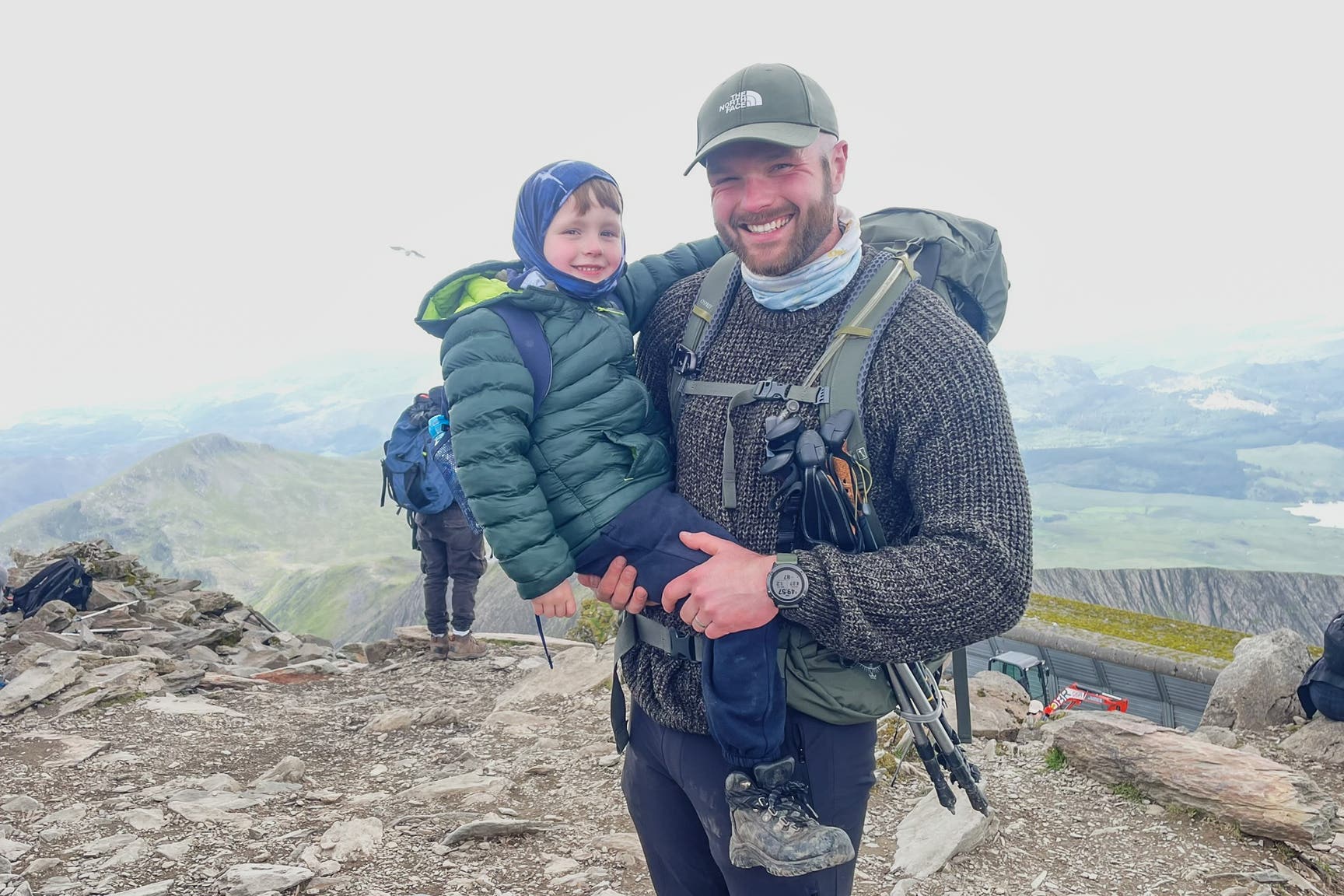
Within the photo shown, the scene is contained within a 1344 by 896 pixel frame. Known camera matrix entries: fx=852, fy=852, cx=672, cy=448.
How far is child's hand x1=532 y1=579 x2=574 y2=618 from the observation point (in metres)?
2.47

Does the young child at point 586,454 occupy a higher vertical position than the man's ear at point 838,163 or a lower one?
lower

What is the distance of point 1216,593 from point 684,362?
37516mm

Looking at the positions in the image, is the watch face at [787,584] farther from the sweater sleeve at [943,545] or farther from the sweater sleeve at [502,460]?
the sweater sleeve at [502,460]

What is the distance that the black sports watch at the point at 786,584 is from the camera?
6.56 feet

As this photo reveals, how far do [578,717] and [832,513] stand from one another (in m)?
6.25

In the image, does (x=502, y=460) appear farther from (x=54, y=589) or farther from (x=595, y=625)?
(x=54, y=589)

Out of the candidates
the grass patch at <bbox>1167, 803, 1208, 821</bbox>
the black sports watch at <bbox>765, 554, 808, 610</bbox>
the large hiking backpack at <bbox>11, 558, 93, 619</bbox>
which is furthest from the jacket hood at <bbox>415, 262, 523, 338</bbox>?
the large hiking backpack at <bbox>11, 558, 93, 619</bbox>

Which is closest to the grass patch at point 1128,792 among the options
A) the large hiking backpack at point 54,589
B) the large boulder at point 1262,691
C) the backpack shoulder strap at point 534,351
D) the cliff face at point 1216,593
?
the large boulder at point 1262,691

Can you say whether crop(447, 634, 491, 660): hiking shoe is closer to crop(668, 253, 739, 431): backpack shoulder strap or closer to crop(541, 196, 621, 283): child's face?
crop(541, 196, 621, 283): child's face

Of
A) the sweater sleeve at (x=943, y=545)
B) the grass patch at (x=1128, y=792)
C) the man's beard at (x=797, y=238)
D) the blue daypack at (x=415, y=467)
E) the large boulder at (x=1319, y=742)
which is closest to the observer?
the sweater sleeve at (x=943, y=545)

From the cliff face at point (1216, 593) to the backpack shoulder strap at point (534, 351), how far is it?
30.6m

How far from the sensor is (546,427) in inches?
102

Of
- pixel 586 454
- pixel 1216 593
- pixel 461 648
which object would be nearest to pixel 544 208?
pixel 586 454

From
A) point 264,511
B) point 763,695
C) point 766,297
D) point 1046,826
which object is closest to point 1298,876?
point 1046,826
